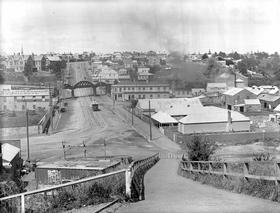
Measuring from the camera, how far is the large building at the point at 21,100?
109ft

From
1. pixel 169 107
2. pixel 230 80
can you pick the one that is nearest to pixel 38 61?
pixel 230 80

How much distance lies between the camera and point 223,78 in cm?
5706

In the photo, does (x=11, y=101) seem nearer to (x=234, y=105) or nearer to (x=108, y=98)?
(x=108, y=98)

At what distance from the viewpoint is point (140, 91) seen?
43.2 meters

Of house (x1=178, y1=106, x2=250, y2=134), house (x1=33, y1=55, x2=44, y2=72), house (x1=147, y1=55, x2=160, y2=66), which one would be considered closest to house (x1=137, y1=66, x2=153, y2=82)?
house (x1=147, y1=55, x2=160, y2=66)

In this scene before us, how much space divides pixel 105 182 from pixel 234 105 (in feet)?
117

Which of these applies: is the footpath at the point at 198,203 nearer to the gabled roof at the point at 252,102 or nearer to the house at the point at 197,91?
the gabled roof at the point at 252,102

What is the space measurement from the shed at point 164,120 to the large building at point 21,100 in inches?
442

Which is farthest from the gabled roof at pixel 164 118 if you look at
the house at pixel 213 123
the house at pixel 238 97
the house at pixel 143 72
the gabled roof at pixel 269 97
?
the house at pixel 143 72

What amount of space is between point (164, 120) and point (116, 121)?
4198mm

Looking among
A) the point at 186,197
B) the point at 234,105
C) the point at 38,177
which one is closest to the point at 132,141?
the point at 38,177

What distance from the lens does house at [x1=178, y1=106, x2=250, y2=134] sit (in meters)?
26.1

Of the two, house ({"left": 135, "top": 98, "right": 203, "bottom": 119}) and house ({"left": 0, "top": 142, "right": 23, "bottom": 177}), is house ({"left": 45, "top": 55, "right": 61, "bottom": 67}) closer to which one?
house ({"left": 135, "top": 98, "right": 203, "bottom": 119})

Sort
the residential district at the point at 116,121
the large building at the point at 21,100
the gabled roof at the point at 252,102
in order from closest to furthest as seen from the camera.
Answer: the residential district at the point at 116,121 < the large building at the point at 21,100 < the gabled roof at the point at 252,102
